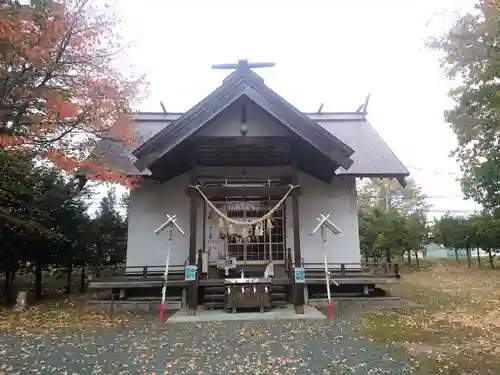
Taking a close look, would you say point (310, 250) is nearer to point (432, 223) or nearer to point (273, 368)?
point (273, 368)

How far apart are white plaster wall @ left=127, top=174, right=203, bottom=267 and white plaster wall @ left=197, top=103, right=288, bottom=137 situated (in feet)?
9.28

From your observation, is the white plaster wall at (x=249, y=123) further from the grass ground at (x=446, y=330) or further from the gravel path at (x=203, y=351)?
the grass ground at (x=446, y=330)

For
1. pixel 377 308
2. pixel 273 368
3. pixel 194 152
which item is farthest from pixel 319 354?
pixel 194 152

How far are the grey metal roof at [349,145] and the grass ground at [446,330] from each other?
384cm

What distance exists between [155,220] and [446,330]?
7955mm

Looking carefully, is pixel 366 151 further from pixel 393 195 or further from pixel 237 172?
pixel 393 195

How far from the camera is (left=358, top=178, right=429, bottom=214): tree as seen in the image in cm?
3394

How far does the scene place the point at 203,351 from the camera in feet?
17.6

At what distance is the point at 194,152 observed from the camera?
9164mm

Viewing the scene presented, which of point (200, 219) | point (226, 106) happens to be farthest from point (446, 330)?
point (200, 219)

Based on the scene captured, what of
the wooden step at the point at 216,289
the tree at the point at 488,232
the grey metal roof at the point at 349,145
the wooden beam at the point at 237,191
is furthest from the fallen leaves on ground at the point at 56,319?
the tree at the point at 488,232

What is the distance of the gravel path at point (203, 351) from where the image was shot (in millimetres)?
4609

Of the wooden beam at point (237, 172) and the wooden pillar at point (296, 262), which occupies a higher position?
the wooden beam at point (237, 172)

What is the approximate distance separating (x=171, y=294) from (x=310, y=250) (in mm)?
4220
